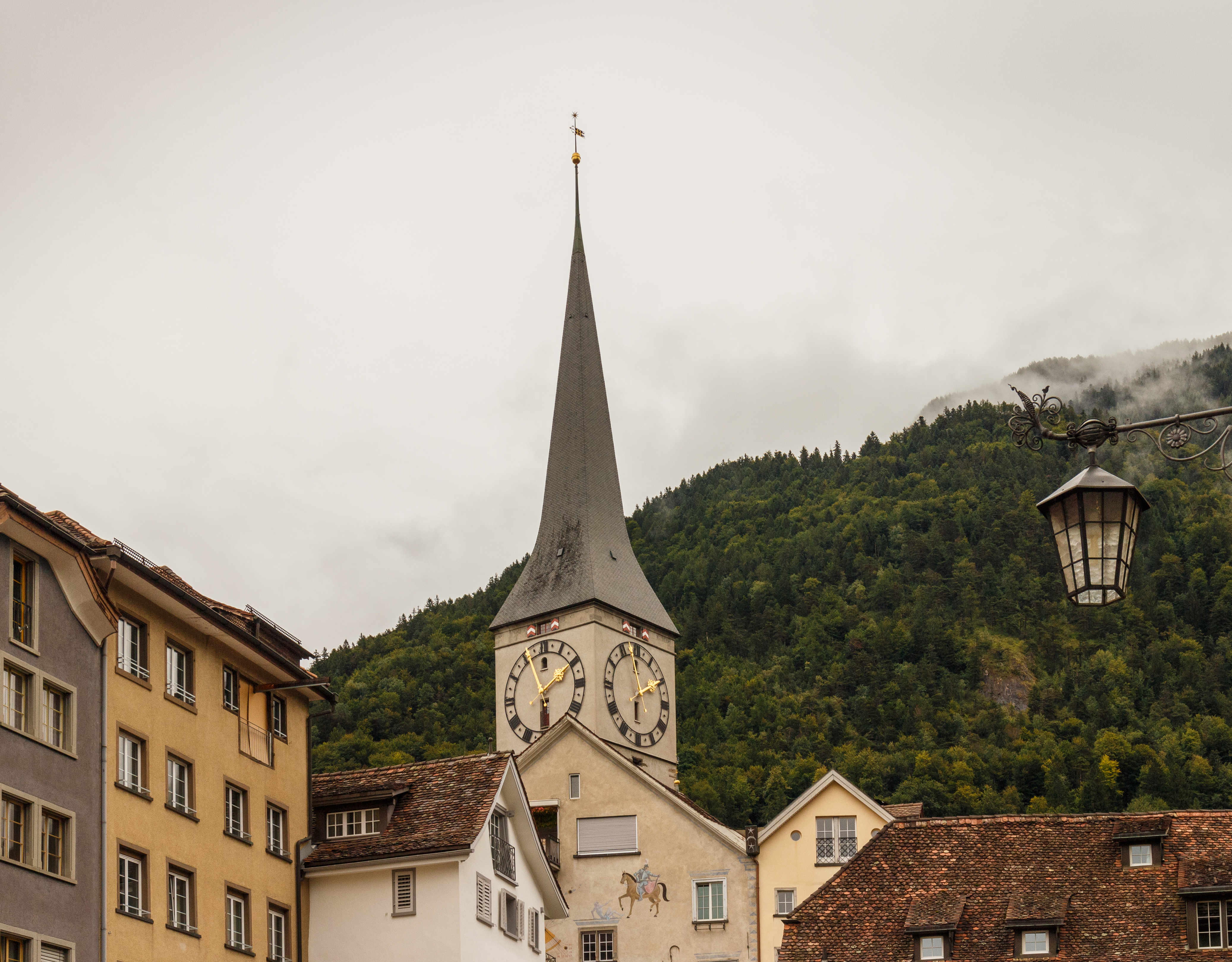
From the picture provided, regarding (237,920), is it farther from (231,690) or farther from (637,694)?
(637,694)

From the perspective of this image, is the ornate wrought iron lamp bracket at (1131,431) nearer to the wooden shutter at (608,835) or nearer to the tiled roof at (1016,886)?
the tiled roof at (1016,886)

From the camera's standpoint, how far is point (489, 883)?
45312 mm

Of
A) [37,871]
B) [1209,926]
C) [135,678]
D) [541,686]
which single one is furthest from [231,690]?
[541,686]

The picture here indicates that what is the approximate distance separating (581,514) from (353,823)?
141ft

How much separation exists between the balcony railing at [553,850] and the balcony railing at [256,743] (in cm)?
1936

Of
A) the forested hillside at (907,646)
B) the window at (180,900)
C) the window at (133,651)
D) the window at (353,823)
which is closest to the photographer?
the window at (133,651)

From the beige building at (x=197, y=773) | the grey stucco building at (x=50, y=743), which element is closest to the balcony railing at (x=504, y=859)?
the beige building at (x=197, y=773)

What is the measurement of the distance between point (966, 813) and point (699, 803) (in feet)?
59.4

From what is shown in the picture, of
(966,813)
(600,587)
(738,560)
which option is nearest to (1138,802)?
(966,813)

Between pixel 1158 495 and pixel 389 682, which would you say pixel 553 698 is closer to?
pixel 389 682

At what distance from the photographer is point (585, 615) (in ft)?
274

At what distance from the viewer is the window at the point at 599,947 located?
2405 inches

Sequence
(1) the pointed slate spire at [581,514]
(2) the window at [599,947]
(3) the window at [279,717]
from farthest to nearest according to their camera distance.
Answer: (1) the pointed slate spire at [581,514], (2) the window at [599,947], (3) the window at [279,717]

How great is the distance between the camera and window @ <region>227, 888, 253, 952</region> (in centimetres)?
4081
